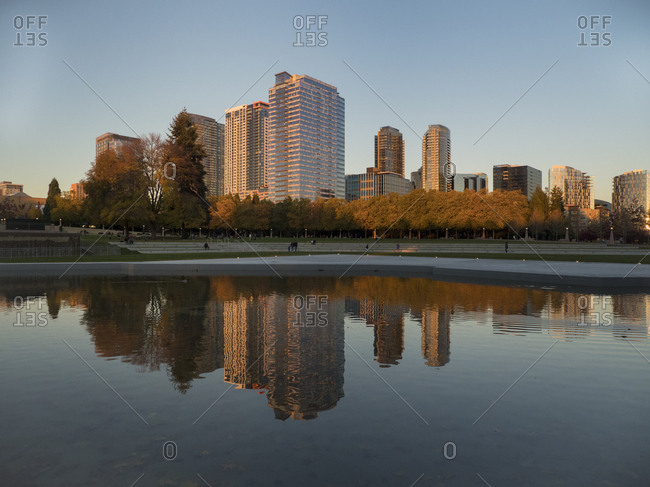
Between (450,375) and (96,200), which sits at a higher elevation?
(96,200)

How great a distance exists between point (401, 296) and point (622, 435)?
12183 millimetres

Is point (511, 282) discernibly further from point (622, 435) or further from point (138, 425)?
point (138, 425)

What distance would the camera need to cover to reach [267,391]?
6648 millimetres

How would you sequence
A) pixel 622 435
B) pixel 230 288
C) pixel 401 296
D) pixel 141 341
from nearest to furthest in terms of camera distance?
pixel 622 435 < pixel 141 341 < pixel 401 296 < pixel 230 288

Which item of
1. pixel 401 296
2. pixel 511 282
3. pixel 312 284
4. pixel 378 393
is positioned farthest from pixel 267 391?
pixel 511 282
